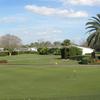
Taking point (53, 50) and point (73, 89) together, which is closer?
point (73, 89)

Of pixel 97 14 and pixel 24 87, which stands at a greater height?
pixel 97 14

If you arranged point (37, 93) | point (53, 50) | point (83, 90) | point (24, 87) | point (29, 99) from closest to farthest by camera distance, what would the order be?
1. point (29, 99)
2. point (37, 93)
3. point (83, 90)
4. point (24, 87)
5. point (53, 50)

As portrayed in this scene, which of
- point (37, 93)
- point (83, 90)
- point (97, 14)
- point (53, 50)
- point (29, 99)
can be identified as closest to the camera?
point (29, 99)

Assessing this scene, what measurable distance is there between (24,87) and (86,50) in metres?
85.3

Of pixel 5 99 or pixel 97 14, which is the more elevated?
pixel 97 14

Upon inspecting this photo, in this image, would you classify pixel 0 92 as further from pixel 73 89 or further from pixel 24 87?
pixel 73 89

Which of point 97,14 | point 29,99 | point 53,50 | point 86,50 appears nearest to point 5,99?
point 29,99

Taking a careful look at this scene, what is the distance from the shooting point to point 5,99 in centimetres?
1625

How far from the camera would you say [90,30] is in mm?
76188

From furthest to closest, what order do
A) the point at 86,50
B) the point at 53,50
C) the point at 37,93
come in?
the point at 53,50, the point at 86,50, the point at 37,93

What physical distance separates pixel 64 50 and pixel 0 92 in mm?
57501

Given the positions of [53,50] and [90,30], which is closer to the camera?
[90,30]

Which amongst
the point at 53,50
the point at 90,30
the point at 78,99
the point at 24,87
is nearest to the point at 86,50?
the point at 53,50

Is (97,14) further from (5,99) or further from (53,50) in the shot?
(5,99)
